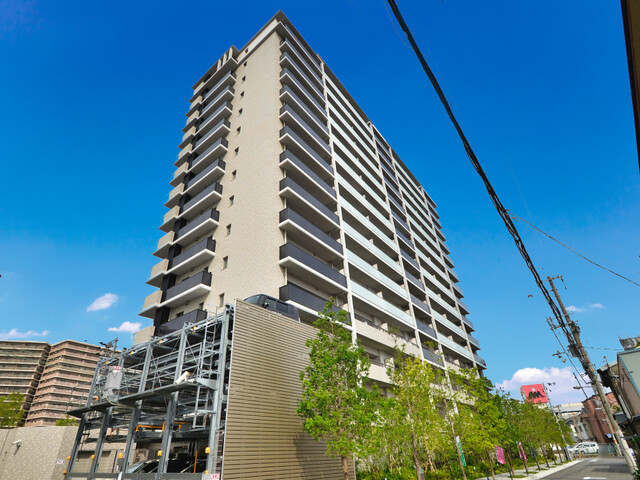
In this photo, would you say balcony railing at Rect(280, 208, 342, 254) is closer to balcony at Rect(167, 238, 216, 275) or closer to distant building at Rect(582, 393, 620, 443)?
balcony at Rect(167, 238, 216, 275)

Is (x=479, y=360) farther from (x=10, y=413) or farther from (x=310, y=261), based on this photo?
(x=10, y=413)

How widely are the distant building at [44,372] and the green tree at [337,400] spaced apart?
9945 centimetres

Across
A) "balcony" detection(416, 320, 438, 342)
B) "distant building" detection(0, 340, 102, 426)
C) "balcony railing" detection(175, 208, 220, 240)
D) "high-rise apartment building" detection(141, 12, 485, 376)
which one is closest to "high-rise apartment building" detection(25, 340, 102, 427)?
"distant building" detection(0, 340, 102, 426)

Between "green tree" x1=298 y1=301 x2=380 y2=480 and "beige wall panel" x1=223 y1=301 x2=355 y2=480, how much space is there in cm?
74

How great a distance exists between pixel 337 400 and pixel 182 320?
14.8 meters

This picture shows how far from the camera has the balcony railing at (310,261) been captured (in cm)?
2366

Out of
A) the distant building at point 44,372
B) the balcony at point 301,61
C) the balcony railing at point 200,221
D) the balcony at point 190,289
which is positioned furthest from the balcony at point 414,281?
the distant building at point 44,372

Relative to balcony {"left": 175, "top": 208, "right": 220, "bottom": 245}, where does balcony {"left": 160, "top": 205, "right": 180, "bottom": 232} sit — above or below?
above

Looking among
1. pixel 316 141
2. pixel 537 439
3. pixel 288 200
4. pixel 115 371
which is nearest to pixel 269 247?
pixel 288 200

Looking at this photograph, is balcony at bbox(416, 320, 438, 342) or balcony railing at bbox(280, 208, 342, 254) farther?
balcony at bbox(416, 320, 438, 342)

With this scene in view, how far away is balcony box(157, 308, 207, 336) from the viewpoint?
79.0 feet

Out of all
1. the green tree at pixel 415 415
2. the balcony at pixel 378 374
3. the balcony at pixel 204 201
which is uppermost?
the balcony at pixel 204 201

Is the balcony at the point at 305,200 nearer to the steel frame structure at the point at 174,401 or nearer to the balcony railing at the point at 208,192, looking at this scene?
the balcony railing at the point at 208,192

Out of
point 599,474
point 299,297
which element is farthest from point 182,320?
point 599,474
